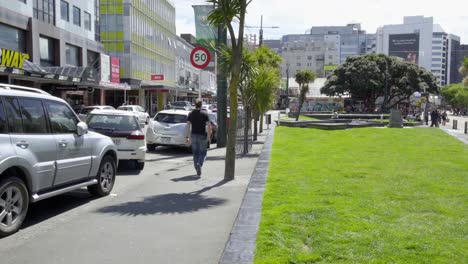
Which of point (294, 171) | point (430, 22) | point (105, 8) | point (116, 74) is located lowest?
point (294, 171)

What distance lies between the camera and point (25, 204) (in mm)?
6359

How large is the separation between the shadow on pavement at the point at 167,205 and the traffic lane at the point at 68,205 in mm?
497

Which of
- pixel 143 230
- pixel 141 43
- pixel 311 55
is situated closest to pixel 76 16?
pixel 141 43

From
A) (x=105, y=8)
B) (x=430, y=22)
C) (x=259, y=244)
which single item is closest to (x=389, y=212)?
(x=259, y=244)

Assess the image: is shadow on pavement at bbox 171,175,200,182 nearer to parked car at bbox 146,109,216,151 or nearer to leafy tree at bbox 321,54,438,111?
parked car at bbox 146,109,216,151

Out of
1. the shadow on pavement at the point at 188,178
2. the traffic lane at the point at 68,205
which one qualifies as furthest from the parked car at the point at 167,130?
the shadow on pavement at the point at 188,178

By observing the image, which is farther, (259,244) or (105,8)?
(105,8)

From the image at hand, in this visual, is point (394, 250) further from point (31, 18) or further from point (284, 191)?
point (31, 18)

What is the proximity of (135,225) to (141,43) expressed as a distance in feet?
181

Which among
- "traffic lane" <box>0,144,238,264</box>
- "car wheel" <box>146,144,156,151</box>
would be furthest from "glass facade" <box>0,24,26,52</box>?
"traffic lane" <box>0,144,238,264</box>

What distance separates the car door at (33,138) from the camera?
6.31m

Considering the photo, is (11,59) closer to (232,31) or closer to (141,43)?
(232,31)

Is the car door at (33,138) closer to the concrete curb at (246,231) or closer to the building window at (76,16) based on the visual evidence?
the concrete curb at (246,231)

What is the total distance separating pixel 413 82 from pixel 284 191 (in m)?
62.3
